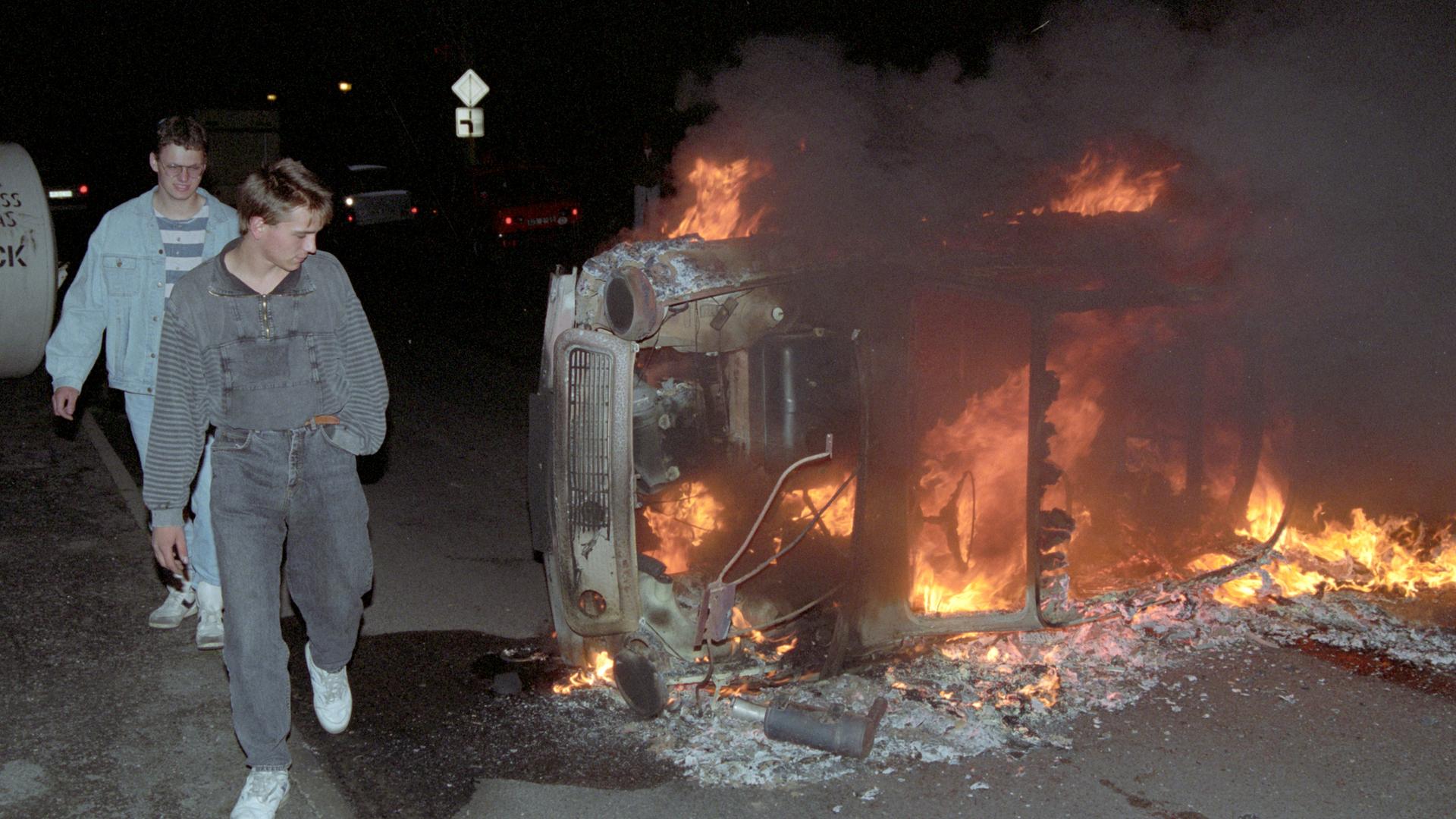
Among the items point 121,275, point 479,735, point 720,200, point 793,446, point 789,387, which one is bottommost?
point 479,735

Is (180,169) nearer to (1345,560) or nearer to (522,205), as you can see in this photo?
(1345,560)

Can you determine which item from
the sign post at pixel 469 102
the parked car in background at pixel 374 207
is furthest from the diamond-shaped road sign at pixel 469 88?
the parked car in background at pixel 374 207

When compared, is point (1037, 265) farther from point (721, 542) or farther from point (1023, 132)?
point (1023, 132)

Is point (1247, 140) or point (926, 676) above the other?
point (1247, 140)

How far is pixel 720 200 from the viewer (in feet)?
17.7

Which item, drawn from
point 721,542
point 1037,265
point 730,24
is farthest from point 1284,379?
point 730,24

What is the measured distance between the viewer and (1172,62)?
21.1 feet

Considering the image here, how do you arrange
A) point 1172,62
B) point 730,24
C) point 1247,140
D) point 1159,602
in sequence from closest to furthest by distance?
point 1159,602 < point 1247,140 < point 1172,62 < point 730,24

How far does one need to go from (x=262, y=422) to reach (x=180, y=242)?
4.61ft

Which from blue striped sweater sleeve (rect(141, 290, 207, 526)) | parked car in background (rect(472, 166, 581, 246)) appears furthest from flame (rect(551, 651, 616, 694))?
parked car in background (rect(472, 166, 581, 246))

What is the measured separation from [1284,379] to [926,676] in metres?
2.46

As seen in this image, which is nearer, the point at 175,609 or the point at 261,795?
the point at 261,795

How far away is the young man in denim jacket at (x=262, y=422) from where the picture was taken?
334 cm

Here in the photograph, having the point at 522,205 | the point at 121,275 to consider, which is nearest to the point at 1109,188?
the point at 121,275
